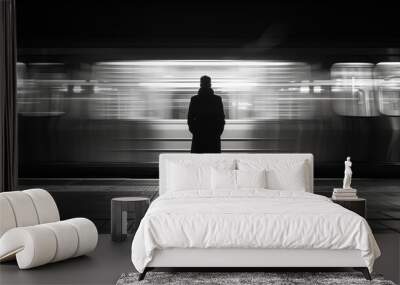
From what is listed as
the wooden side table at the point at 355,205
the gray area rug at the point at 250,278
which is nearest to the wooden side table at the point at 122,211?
the gray area rug at the point at 250,278

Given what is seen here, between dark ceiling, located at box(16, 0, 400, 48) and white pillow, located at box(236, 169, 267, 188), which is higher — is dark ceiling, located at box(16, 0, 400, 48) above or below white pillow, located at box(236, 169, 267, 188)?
above

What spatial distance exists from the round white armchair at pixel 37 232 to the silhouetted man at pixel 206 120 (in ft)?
8.64

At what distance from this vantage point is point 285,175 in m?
6.51

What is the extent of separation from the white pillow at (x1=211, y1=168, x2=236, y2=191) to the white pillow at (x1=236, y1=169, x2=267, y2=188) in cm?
5

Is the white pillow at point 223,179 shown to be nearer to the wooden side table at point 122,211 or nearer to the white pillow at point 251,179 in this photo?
the white pillow at point 251,179

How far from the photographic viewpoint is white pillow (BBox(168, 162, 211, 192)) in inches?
255

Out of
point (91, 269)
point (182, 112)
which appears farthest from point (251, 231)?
point (182, 112)

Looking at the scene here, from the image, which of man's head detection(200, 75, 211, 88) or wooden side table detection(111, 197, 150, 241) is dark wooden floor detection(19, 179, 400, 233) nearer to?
man's head detection(200, 75, 211, 88)

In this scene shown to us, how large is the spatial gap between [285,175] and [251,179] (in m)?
0.39

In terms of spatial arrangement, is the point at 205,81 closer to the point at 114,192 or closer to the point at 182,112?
the point at 182,112

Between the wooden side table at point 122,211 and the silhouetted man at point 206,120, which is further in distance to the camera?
the silhouetted man at point 206,120

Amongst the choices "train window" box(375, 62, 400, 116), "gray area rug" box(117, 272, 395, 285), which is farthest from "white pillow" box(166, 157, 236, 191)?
"train window" box(375, 62, 400, 116)

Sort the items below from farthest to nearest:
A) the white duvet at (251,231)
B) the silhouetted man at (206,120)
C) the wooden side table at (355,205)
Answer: the silhouetted man at (206,120) < the wooden side table at (355,205) < the white duvet at (251,231)

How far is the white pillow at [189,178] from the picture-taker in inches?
255
